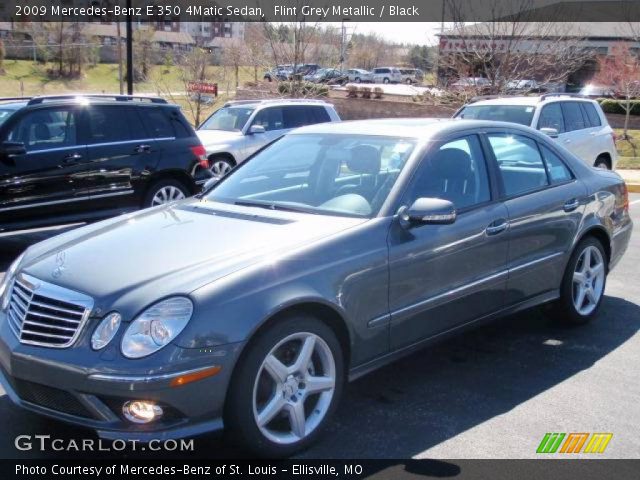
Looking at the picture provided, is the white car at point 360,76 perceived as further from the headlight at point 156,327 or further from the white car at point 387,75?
the headlight at point 156,327

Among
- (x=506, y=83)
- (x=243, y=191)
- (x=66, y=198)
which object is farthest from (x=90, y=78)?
(x=243, y=191)

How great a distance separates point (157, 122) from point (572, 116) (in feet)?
23.6

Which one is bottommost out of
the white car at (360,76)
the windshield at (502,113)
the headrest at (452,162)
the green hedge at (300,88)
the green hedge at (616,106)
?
the headrest at (452,162)

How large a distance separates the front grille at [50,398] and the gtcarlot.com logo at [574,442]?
2264 millimetres

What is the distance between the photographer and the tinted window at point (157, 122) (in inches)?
368

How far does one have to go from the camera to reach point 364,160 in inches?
178

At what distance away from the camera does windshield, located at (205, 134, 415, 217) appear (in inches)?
168

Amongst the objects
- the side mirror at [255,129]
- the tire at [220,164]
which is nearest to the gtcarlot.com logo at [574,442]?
the tire at [220,164]

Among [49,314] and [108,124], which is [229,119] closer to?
[108,124]

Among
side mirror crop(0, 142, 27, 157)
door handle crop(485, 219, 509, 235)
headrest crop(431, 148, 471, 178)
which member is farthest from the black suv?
door handle crop(485, 219, 509, 235)

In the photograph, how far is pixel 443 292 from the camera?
14.0 feet

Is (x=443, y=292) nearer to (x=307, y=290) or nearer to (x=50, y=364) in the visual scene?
(x=307, y=290)

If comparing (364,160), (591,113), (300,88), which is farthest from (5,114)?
(300,88)

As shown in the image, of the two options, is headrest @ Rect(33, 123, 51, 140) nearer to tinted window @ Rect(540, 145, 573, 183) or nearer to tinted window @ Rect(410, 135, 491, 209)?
tinted window @ Rect(410, 135, 491, 209)
